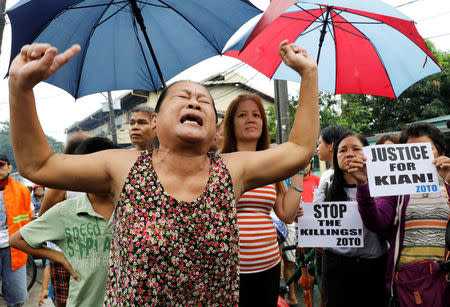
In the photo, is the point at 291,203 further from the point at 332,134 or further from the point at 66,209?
the point at 332,134

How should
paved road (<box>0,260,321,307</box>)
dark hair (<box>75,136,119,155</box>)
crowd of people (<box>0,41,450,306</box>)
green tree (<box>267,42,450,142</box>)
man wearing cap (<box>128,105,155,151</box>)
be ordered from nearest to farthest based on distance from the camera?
crowd of people (<box>0,41,450,306</box>)
dark hair (<box>75,136,119,155</box>)
man wearing cap (<box>128,105,155,151</box>)
paved road (<box>0,260,321,307</box>)
green tree (<box>267,42,450,142</box>)

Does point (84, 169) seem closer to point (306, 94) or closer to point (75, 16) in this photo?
point (306, 94)

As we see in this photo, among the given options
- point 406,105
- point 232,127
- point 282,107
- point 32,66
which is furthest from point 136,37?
point 406,105

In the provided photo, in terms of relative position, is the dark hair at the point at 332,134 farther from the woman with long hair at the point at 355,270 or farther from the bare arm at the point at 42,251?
the bare arm at the point at 42,251

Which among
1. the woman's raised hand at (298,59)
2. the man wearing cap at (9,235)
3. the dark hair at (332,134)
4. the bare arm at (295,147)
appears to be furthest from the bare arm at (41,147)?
the man wearing cap at (9,235)

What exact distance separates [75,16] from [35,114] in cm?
172

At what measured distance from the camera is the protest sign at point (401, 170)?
7.23ft

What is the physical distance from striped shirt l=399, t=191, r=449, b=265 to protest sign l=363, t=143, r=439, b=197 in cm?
18

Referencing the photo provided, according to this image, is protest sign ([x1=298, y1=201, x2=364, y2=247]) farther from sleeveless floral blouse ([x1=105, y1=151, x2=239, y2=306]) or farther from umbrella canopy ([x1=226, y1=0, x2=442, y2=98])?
sleeveless floral blouse ([x1=105, y1=151, x2=239, y2=306])

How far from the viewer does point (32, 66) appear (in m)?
1.00

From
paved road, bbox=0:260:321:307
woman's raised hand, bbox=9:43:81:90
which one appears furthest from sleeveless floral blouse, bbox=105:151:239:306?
paved road, bbox=0:260:321:307

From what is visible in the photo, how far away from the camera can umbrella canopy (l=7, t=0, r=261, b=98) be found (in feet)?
8.26

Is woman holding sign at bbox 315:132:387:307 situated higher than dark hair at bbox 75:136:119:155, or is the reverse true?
dark hair at bbox 75:136:119:155

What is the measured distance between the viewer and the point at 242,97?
2.63 m
